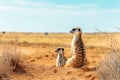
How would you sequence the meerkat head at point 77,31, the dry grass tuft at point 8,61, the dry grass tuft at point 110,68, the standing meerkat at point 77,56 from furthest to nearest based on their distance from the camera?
the meerkat head at point 77,31
the standing meerkat at point 77,56
the dry grass tuft at point 8,61
the dry grass tuft at point 110,68

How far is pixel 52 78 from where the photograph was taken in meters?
12.1

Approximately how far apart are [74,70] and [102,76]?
3985mm

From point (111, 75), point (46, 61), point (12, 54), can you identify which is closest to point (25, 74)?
point (12, 54)

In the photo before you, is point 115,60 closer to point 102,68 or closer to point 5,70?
point 102,68

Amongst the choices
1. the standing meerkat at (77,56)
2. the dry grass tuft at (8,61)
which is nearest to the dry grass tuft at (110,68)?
the dry grass tuft at (8,61)

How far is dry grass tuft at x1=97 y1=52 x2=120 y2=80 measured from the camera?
8.12 metres

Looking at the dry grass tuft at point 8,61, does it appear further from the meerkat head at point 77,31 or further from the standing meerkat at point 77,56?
the meerkat head at point 77,31

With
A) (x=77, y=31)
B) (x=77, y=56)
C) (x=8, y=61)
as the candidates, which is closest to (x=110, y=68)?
(x=8, y=61)

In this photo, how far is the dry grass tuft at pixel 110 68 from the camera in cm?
812

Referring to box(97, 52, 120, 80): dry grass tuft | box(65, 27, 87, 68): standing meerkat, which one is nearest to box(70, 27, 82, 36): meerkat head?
box(65, 27, 87, 68): standing meerkat

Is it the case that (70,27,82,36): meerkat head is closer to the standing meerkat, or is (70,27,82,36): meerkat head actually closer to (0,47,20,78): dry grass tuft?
the standing meerkat

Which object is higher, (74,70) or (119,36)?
(119,36)

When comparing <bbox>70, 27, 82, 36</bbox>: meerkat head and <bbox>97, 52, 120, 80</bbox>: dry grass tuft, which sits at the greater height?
<bbox>70, 27, 82, 36</bbox>: meerkat head

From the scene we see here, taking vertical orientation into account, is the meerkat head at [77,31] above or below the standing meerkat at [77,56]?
above
